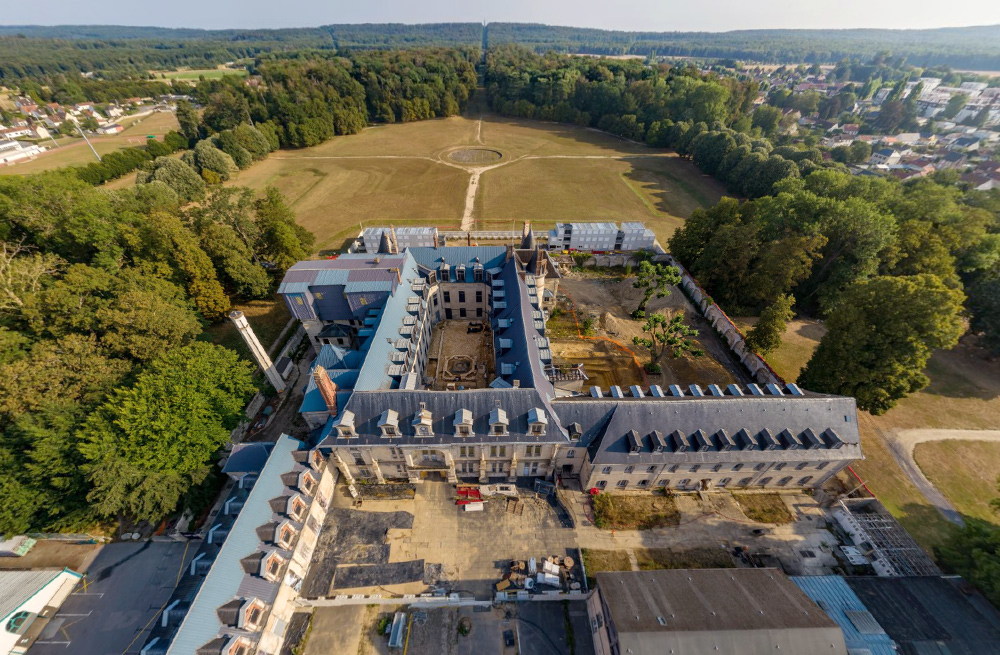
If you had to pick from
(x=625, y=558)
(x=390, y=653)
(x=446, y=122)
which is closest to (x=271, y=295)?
(x=390, y=653)

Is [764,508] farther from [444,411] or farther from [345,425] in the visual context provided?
[345,425]

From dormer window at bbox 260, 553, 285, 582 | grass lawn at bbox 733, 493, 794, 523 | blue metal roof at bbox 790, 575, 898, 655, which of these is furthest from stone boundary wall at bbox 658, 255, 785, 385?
dormer window at bbox 260, 553, 285, 582

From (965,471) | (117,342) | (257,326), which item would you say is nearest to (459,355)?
(257,326)

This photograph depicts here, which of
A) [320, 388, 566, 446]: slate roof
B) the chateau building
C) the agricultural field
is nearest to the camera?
the chateau building

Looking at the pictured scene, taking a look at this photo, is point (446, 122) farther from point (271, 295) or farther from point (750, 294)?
point (750, 294)

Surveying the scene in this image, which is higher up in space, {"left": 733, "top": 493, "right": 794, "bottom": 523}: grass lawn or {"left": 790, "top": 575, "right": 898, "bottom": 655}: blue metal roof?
{"left": 790, "top": 575, "right": 898, "bottom": 655}: blue metal roof

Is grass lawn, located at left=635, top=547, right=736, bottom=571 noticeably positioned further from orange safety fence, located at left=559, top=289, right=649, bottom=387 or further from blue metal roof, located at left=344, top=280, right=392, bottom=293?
blue metal roof, located at left=344, top=280, right=392, bottom=293

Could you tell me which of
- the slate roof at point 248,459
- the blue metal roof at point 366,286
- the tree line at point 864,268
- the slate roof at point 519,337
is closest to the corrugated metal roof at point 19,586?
the slate roof at point 248,459

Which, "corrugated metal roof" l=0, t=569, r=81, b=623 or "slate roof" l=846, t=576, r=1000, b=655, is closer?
"slate roof" l=846, t=576, r=1000, b=655
